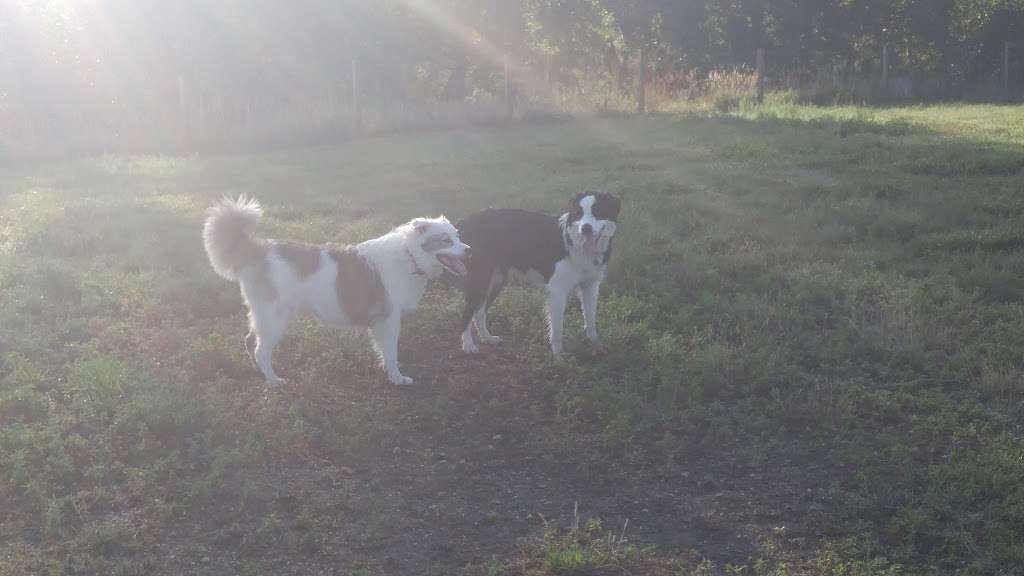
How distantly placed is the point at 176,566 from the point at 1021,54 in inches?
1318

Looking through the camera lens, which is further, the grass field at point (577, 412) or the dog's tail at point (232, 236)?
the dog's tail at point (232, 236)

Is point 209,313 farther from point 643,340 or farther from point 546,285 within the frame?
point 643,340

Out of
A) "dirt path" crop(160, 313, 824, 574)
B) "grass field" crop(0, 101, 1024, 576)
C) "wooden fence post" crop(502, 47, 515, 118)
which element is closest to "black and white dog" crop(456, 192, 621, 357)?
"grass field" crop(0, 101, 1024, 576)

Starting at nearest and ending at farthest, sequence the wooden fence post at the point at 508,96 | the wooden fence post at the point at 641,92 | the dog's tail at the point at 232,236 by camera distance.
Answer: the dog's tail at the point at 232,236, the wooden fence post at the point at 508,96, the wooden fence post at the point at 641,92

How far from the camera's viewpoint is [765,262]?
868cm

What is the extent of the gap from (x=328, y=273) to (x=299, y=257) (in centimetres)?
22

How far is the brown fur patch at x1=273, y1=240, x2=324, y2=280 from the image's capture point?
634 cm

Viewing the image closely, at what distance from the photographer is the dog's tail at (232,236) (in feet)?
20.3

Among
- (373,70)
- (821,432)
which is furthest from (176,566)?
(373,70)

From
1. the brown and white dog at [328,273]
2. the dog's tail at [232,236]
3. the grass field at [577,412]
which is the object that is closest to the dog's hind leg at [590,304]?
the grass field at [577,412]

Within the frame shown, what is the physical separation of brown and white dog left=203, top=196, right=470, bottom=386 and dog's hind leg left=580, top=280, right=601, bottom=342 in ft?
3.86

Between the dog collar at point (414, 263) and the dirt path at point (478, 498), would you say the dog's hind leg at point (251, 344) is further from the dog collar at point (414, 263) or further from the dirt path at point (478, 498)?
the dog collar at point (414, 263)

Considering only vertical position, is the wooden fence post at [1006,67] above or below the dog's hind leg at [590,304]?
above

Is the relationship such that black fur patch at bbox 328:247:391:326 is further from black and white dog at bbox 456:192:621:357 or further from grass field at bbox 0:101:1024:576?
black and white dog at bbox 456:192:621:357
